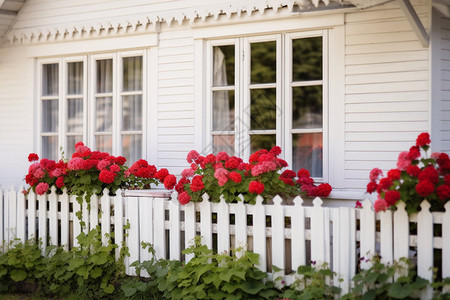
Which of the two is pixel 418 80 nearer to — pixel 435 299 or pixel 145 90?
pixel 435 299

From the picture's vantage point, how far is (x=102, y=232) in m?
6.44

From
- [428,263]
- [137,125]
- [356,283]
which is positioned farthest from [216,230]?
[137,125]

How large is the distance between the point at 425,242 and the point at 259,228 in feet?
5.26

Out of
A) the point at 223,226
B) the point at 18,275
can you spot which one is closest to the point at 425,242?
the point at 223,226

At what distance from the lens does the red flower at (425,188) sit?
4.48m

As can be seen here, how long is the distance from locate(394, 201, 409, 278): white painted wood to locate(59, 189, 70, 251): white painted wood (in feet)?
13.0

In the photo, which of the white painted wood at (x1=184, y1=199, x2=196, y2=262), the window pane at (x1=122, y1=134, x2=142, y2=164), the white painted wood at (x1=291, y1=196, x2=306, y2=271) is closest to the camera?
the white painted wood at (x1=291, y1=196, x2=306, y2=271)

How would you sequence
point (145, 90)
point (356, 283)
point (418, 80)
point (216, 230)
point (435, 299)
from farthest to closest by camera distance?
point (145, 90) → point (418, 80) → point (216, 230) → point (356, 283) → point (435, 299)

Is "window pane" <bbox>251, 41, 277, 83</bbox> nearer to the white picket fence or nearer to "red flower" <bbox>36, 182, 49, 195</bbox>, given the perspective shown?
the white picket fence

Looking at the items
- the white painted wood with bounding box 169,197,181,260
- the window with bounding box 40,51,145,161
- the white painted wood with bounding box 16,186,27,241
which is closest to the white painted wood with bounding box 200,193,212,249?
the white painted wood with bounding box 169,197,181,260

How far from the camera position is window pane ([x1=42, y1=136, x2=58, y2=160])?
867cm

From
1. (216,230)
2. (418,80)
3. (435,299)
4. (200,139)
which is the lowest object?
(435,299)

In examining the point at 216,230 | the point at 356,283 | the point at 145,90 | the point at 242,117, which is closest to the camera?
the point at 356,283

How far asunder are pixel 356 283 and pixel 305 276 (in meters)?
0.49
